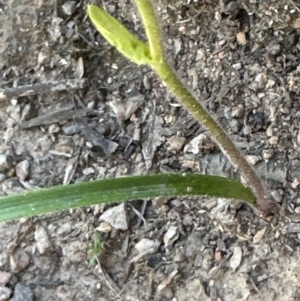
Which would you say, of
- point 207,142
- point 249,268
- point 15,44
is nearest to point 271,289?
point 249,268

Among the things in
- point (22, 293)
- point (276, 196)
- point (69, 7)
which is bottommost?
point (276, 196)

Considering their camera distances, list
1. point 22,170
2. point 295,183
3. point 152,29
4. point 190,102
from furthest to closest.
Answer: point 22,170 → point 295,183 → point 190,102 → point 152,29

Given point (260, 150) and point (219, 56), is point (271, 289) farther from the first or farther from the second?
point (219, 56)

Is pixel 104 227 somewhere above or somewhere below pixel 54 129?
below

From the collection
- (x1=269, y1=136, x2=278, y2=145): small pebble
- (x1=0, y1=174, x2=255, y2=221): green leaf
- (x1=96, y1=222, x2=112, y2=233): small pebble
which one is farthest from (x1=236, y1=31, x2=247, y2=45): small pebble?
(x1=96, y1=222, x2=112, y2=233): small pebble

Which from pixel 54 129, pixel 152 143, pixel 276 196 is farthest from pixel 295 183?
pixel 54 129

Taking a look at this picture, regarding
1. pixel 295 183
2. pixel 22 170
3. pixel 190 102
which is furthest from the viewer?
pixel 22 170

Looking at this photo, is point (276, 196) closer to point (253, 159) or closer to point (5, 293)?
point (253, 159)

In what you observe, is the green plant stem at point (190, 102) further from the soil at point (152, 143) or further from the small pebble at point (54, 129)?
the small pebble at point (54, 129)
